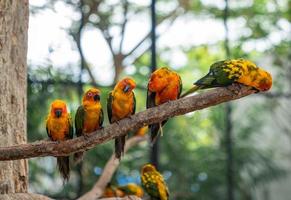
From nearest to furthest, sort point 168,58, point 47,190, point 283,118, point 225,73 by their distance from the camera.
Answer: point 225,73
point 47,190
point 168,58
point 283,118

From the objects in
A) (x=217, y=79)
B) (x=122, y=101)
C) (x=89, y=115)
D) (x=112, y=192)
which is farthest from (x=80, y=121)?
(x=112, y=192)

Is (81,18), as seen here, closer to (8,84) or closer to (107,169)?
(107,169)

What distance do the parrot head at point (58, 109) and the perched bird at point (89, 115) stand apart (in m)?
0.07

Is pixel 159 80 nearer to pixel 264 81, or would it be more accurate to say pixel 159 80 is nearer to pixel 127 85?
pixel 127 85

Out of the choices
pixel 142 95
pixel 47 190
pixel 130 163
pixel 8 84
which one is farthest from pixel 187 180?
pixel 8 84

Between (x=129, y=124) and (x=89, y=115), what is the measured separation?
0.28 metres

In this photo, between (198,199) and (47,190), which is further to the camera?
(198,199)

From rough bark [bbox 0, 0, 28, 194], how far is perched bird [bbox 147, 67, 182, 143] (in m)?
0.58

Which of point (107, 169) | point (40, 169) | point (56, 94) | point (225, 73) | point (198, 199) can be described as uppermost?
point (225, 73)

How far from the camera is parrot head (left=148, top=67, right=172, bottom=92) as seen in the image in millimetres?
2172

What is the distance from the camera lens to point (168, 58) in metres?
5.41

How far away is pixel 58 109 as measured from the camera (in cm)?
211

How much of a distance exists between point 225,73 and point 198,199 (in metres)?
3.13

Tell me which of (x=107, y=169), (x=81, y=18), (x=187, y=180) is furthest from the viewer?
(x=187, y=180)
